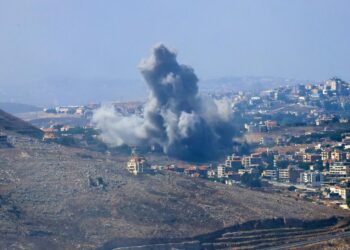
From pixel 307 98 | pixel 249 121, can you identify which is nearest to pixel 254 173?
pixel 249 121

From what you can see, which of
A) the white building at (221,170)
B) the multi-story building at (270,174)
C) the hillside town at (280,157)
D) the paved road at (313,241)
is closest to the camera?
the paved road at (313,241)

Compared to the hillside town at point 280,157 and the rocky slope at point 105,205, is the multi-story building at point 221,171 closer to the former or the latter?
the hillside town at point 280,157

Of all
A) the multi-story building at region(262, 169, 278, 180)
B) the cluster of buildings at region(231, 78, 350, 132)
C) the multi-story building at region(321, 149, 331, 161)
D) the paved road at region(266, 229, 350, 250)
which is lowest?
the paved road at region(266, 229, 350, 250)

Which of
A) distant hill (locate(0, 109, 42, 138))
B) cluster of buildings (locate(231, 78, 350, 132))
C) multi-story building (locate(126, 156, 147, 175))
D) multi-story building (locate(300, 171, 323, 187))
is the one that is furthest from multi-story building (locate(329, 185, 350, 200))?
cluster of buildings (locate(231, 78, 350, 132))

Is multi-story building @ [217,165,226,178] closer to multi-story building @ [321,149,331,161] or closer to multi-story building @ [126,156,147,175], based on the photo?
multi-story building @ [321,149,331,161]

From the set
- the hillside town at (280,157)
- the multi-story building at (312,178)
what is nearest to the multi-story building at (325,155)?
the hillside town at (280,157)

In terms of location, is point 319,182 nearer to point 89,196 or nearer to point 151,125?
point 151,125

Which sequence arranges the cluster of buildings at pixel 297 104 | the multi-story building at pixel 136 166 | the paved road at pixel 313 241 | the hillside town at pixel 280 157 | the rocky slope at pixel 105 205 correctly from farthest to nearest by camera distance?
1. the cluster of buildings at pixel 297 104
2. the hillside town at pixel 280 157
3. the multi-story building at pixel 136 166
4. the paved road at pixel 313 241
5. the rocky slope at pixel 105 205

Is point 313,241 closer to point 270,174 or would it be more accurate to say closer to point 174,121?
point 270,174
